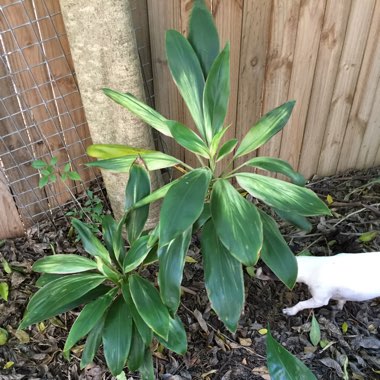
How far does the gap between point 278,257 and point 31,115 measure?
137 centimetres

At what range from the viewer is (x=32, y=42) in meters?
2.20

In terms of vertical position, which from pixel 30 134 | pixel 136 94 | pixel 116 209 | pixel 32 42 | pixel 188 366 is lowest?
pixel 188 366

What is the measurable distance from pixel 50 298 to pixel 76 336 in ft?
0.59

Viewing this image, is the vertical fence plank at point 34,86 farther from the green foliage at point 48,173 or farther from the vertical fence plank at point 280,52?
the vertical fence plank at point 280,52

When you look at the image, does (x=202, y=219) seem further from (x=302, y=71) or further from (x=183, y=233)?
(x=302, y=71)

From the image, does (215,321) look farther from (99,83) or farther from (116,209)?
(99,83)

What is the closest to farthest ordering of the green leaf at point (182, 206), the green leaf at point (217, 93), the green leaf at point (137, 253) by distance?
1. the green leaf at point (182, 206)
2. the green leaf at point (217, 93)
3. the green leaf at point (137, 253)

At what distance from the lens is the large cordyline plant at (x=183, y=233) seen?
5.36ft

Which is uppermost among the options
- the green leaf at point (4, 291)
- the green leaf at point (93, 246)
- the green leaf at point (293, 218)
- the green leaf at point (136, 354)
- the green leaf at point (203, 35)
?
the green leaf at point (203, 35)

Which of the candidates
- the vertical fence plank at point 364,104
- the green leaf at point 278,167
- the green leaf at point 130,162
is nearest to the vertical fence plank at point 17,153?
the green leaf at point 130,162

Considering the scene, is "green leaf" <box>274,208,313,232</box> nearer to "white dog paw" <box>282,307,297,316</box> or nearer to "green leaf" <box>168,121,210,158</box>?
"green leaf" <box>168,121,210,158</box>

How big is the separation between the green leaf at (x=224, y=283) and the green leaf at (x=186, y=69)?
0.44m

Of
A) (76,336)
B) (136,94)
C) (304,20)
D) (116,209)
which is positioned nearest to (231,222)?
(76,336)

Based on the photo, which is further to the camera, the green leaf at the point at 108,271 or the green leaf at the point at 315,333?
the green leaf at the point at 315,333
